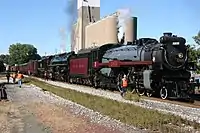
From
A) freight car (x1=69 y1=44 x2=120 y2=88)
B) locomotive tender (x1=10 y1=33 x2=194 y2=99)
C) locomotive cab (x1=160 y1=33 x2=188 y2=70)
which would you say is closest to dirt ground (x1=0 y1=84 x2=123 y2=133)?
locomotive tender (x1=10 y1=33 x2=194 y2=99)

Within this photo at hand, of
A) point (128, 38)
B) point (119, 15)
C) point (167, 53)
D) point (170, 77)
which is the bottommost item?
point (170, 77)

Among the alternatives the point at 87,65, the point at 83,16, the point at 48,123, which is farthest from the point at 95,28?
the point at 48,123

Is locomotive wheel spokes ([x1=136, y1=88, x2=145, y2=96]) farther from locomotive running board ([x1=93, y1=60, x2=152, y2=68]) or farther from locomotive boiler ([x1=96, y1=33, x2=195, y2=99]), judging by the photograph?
locomotive running board ([x1=93, y1=60, x2=152, y2=68])

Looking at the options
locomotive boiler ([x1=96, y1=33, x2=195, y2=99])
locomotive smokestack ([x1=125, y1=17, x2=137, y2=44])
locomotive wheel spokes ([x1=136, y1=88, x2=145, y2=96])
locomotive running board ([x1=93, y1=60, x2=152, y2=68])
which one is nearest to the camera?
locomotive boiler ([x1=96, y1=33, x2=195, y2=99])

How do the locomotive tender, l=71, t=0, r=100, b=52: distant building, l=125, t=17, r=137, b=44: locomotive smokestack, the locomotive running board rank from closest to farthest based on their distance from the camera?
the locomotive tender < the locomotive running board < l=125, t=17, r=137, b=44: locomotive smokestack < l=71, t=0, r=100, b=52: distant building

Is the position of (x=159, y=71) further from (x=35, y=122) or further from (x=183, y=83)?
(x=35, y=122)

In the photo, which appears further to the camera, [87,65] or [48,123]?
[87,65]

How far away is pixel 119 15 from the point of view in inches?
4424

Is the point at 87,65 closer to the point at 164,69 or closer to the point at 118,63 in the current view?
the point at 118,63

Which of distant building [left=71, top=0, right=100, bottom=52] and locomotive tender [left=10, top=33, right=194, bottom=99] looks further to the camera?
distant building [left=71, top=0, right=100, bottom=52]

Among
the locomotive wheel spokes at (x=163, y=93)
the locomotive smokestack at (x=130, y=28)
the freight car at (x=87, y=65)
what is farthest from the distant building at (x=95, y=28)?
the locomotive wheel spokes at (x=163, y=93)

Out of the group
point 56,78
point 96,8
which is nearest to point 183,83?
point 56,78

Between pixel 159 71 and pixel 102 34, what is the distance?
95.6 meters

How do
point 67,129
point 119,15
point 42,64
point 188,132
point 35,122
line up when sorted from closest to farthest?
point 188,132, point 67,129, point 35,122, point 42,64, point 119,15
